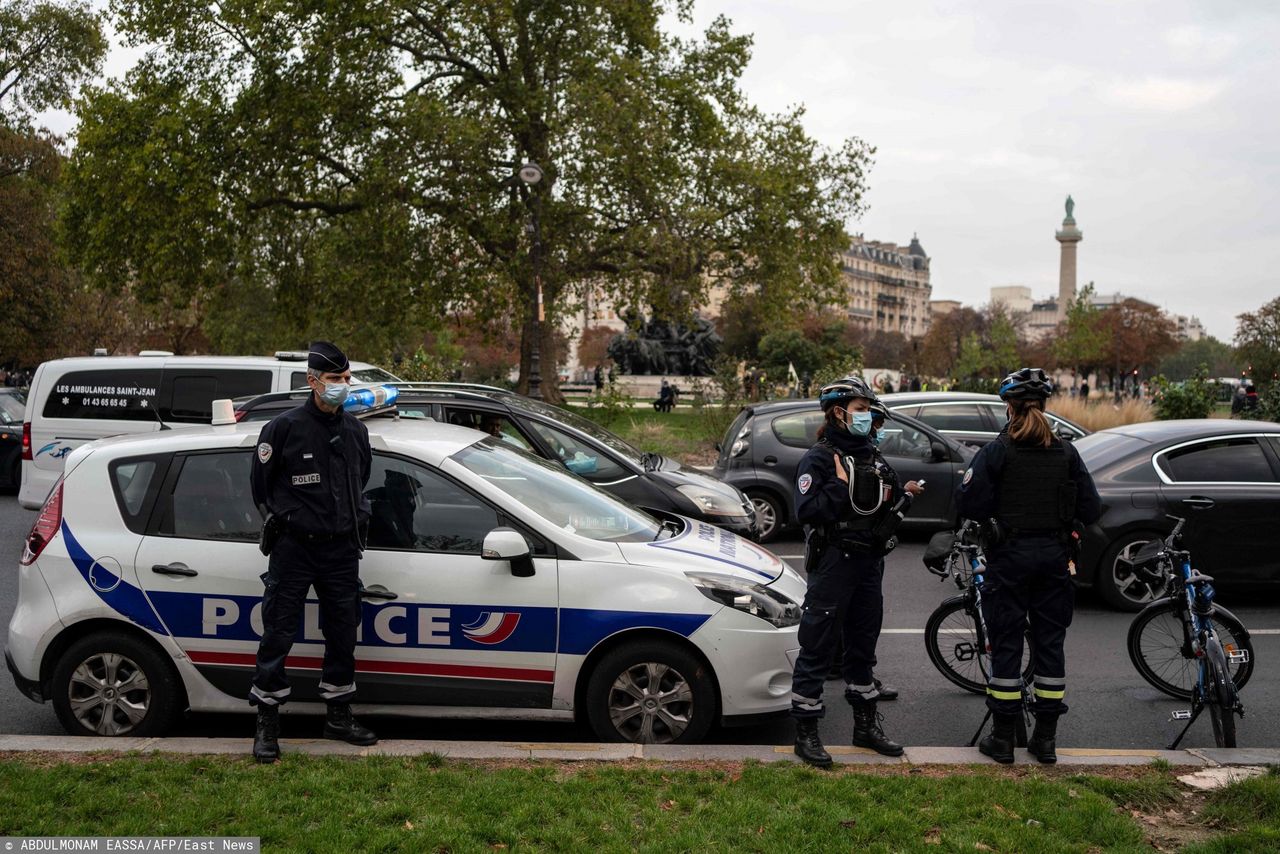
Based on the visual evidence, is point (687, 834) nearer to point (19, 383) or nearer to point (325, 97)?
point (325, 97)

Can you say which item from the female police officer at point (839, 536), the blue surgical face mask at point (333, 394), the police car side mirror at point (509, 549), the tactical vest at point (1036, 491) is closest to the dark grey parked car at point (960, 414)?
the tactical vest at point (1036, 491)

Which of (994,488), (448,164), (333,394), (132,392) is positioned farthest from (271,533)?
(448,164)

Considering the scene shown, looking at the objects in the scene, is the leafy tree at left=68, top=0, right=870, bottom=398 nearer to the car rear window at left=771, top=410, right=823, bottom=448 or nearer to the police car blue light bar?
the car rear window at left=771, top=410, right=823, bottom=448

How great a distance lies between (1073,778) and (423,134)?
23.0m

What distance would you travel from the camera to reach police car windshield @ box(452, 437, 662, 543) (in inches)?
219

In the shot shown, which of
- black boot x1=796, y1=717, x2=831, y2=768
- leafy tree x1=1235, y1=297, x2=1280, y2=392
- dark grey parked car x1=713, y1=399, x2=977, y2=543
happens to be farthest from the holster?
leafy tree x1=1235, y1=297, x2=1280, y2=392

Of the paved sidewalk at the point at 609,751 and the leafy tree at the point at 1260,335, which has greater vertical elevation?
the leafy tree at the point at 1260,335

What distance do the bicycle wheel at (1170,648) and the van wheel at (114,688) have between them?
5.09 m

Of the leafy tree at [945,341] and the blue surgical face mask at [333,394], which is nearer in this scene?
the blue surgical face mask at [333,394]

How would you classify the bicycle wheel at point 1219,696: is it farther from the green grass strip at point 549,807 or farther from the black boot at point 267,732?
the black boot at point 267,732

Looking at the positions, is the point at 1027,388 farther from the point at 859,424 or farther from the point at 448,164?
the point at 448,164

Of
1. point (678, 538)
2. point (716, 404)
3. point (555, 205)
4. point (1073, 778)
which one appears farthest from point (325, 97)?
point (1073, 778)

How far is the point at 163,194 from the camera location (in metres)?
25.9

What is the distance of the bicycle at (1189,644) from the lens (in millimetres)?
5438
